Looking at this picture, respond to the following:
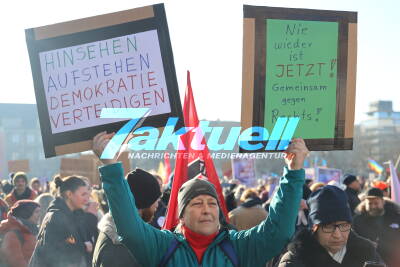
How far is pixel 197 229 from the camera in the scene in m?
2.71

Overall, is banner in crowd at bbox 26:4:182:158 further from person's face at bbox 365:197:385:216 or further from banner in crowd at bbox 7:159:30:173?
banner in crowd at bbox 7:159:30:173

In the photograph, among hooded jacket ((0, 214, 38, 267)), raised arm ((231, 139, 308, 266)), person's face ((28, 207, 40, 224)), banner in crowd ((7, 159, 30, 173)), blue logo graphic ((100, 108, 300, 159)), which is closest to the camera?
raised arm ((231, 139, 308, 266))

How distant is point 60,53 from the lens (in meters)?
3.42

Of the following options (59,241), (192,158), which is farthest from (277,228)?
(59,241)

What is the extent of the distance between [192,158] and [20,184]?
558 centimetres

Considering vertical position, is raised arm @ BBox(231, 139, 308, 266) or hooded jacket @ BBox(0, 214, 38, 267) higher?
raised arm @ BBox(231, 139, 308, 266)

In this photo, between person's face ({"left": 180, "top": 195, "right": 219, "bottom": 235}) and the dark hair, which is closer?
person's face ({"left": 180, "top": 195, "right": 219, "bottom": 235})

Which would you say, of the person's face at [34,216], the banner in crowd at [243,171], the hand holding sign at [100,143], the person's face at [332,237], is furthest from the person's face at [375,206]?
the banner in crowd at [243,171]

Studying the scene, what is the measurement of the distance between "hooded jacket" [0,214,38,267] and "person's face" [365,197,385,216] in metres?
3.22

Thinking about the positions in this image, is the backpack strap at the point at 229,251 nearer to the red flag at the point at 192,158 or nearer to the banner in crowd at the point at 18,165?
the red flag at the point at 192,158

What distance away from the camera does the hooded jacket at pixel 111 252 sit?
3074 mm

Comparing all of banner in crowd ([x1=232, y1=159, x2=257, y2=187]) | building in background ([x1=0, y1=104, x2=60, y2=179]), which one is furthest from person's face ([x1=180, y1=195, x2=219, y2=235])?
building in background ([x1=0, y1=104, x2=60, y2=179])

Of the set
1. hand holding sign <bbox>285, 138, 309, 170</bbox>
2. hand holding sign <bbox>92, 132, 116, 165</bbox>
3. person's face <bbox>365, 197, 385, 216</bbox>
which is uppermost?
hand holding sign <bbox>92, 132, 116, 165</bbox>

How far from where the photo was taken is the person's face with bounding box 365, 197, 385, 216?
5.83 m
